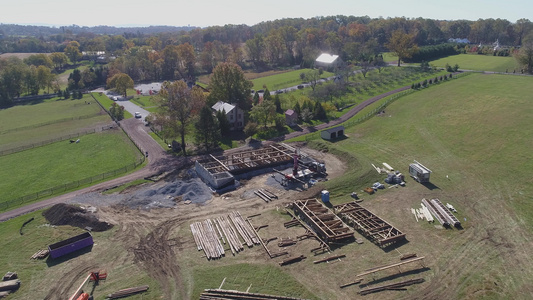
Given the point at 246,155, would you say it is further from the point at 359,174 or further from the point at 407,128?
the point at 407,128

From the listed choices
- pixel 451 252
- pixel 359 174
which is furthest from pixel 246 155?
pixel 451 252

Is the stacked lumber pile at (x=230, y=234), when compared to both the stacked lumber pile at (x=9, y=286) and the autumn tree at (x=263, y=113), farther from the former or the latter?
the autumn tree at (x=263, y=113)

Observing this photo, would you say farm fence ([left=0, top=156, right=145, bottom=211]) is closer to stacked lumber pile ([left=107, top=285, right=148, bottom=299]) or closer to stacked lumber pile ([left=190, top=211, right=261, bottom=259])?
stacked lumber pile ([left=190, top=211, right=261, bottom=259])

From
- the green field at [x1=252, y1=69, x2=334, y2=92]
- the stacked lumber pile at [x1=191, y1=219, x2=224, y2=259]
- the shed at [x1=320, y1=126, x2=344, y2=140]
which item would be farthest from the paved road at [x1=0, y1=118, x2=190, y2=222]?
the green field at [x1=252, y1=69, x2=334, y2=92]

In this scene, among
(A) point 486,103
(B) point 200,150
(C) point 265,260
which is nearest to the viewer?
(C) point 265,260

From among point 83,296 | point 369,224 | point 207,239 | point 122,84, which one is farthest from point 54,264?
point 122,84
